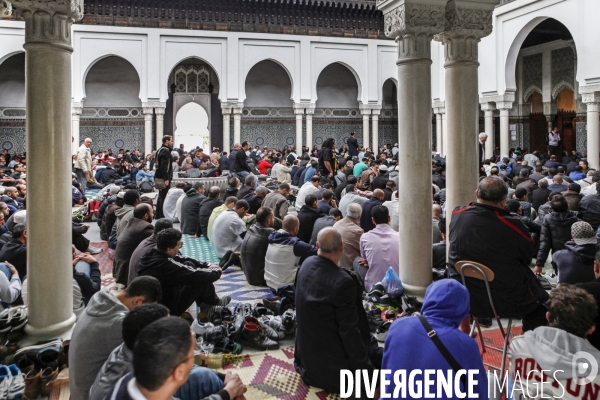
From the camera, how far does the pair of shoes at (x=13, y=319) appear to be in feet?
11.4

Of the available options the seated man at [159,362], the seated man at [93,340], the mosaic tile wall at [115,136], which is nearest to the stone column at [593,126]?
the seated man at [93,340]

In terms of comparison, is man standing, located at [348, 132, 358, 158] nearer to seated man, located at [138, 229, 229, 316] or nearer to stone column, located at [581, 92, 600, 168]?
stone column, located at [581, 92, 600, 168]

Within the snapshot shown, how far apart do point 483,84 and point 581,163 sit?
4.55 m

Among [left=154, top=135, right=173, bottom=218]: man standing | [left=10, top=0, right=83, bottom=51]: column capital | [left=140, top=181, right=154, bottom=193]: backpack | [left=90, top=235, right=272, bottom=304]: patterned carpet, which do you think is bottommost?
[left=90, top=235, right=272, bottom=304]: patterned carpet

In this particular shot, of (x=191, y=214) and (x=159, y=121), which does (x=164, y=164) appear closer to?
(x=191, y=214)

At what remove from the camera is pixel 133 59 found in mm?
16672

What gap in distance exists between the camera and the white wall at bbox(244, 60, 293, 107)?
19.7m

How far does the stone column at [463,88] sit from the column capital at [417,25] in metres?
0.29

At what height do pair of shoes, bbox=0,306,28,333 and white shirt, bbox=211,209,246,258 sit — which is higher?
white shirt, bbox=211,209,246,258

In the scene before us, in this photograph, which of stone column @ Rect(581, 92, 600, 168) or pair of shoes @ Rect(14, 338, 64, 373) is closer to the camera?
pair of shoes @ Rect(14, 338, 64, 373)

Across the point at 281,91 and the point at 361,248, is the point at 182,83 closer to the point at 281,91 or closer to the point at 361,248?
the point at 281,91

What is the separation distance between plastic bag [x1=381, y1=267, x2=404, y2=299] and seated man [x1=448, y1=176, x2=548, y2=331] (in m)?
1.26

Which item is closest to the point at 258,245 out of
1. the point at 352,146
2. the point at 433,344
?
the point at 433,344

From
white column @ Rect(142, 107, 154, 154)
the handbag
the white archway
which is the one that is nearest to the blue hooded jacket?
the handbag
